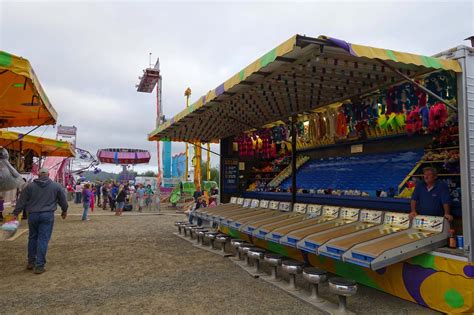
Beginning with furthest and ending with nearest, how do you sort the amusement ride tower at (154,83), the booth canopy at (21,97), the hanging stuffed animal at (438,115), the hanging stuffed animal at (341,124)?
the amusement ride tower at (154,83)
the hanging stuffed animal at (341,124)
the hanging stuffed animal at (438,115)
the booth canopy at (21,97)

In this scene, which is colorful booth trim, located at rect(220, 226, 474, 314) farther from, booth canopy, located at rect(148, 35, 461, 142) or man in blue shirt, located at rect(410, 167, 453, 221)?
booth canopy, located at rect(148, 35, 461, 142)

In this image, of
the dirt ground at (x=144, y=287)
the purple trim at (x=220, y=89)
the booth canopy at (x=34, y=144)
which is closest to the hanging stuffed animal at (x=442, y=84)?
the dirt ground at (x=144, y=287)

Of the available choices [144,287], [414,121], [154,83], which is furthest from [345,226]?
[154,83]

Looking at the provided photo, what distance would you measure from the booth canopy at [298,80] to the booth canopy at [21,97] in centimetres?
249

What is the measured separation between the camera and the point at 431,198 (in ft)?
14.1

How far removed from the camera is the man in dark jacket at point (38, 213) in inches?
→ 219

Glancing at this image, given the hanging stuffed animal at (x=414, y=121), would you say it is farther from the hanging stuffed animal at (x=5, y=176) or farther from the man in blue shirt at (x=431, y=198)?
the hanging stuffed animal at (x=5, y=176)

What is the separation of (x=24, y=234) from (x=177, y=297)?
724 centimetres

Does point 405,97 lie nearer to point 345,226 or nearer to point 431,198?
point 431,198

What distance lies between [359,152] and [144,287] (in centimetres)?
475

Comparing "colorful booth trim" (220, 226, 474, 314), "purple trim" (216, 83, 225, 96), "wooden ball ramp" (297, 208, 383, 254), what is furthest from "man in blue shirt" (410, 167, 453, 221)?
"purple trim" (216, 83, 225, 96)

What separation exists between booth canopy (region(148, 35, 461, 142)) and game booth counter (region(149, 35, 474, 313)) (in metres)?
0.02

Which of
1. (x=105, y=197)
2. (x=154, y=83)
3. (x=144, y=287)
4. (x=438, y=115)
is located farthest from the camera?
(x=154, y=83)

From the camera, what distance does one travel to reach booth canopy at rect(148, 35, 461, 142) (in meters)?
3.66
